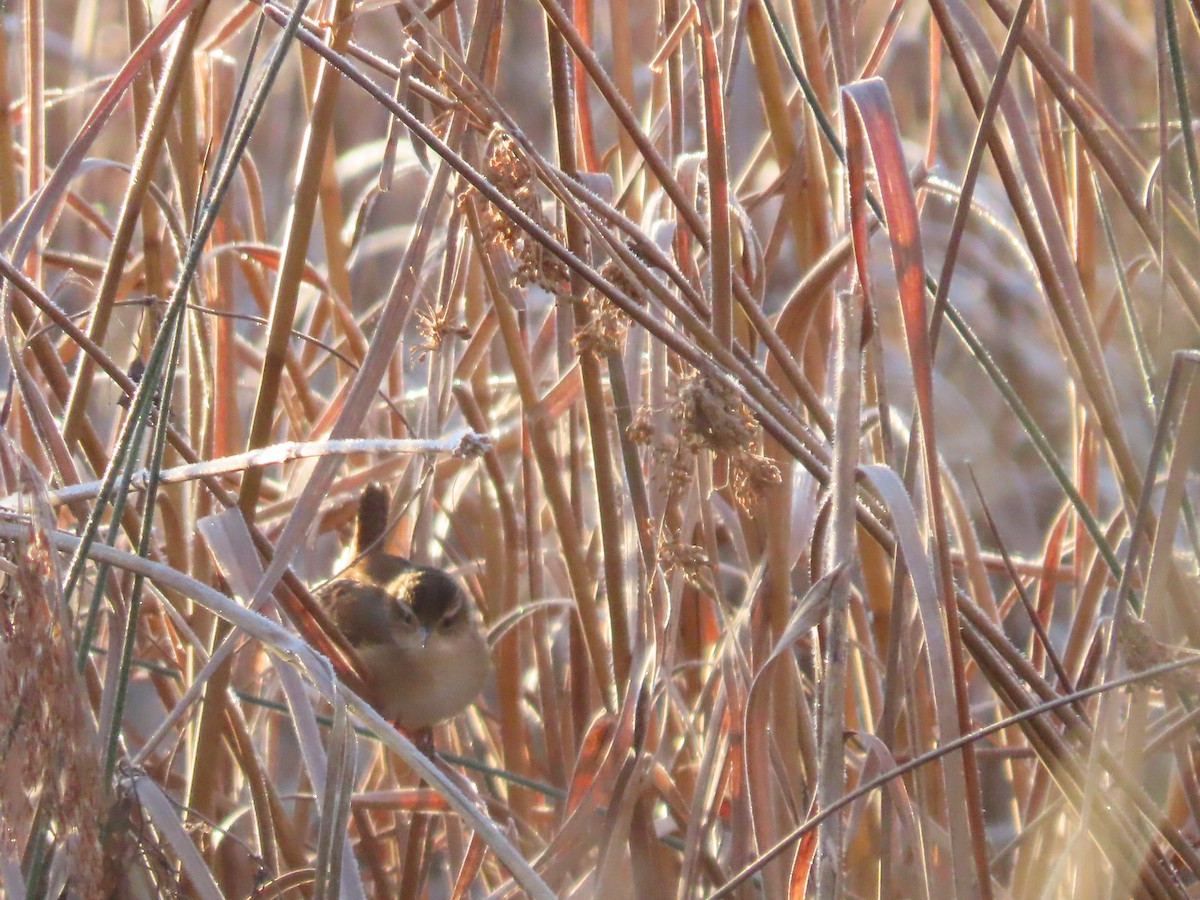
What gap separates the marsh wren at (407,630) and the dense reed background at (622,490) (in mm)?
57

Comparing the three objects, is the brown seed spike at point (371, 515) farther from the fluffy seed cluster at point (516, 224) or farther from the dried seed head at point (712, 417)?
the dried seed head at point (712, 417)

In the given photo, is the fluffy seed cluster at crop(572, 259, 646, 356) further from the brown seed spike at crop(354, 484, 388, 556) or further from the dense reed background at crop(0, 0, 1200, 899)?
the brown seed spike at crop(354, 484, 388, 556)

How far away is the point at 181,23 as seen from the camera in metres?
1.23

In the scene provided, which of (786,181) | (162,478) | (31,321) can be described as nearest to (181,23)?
(31,321)

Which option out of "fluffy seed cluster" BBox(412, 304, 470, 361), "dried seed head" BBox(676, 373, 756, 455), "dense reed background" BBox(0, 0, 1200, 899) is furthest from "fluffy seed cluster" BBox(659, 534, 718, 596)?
"fluffy seed cluster" BBox(412, 304, 470, 361)

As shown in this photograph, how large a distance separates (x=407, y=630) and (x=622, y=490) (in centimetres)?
71

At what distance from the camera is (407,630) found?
6.83ft

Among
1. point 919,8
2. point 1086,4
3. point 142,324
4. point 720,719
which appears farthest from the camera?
point 919,8

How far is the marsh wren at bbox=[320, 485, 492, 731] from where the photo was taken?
1908mm

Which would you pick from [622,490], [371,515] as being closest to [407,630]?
[371,515]

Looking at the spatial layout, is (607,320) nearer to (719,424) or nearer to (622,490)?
(719,424)

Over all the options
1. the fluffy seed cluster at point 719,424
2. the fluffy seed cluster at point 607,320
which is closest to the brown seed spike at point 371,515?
the fluffy seed cluster at point 607,320

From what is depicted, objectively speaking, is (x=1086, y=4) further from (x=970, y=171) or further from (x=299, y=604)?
(x=299, y=604)

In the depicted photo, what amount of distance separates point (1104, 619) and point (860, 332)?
0.41 m
